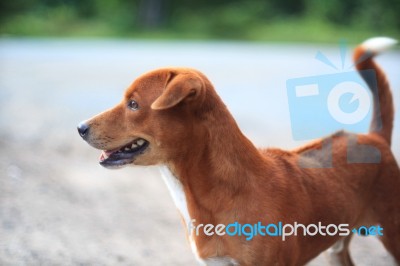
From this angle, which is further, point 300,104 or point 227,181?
point 300,104

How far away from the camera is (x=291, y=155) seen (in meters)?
3.73

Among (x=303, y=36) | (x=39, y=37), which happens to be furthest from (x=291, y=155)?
(x=39, y=37)

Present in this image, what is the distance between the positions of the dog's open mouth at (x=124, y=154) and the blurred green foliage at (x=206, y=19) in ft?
56.6

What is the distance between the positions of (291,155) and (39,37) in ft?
62.6

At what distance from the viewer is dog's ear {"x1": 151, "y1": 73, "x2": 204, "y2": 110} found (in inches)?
120

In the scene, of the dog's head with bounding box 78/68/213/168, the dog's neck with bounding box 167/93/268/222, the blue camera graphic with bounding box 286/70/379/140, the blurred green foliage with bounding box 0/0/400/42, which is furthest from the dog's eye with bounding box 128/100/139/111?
the blurred green foliage with bounding box 0/0/400/42

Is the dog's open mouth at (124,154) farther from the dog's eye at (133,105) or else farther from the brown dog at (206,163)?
the dog's eye at (133,105)

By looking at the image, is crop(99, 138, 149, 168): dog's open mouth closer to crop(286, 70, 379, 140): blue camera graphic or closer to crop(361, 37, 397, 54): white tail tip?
crop(286, 70, 379, 140): blue camera graphic

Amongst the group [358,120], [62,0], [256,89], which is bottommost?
[256,89]

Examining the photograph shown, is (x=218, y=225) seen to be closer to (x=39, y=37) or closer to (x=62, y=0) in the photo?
(x=39, y=37)

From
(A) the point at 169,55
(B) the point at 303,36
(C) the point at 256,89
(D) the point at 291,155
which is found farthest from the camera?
(B) the point at 303,36

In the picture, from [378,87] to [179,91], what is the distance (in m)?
1.86

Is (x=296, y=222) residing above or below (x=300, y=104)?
below

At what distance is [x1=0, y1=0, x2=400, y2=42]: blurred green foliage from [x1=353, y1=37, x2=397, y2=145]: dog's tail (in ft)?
51.9
